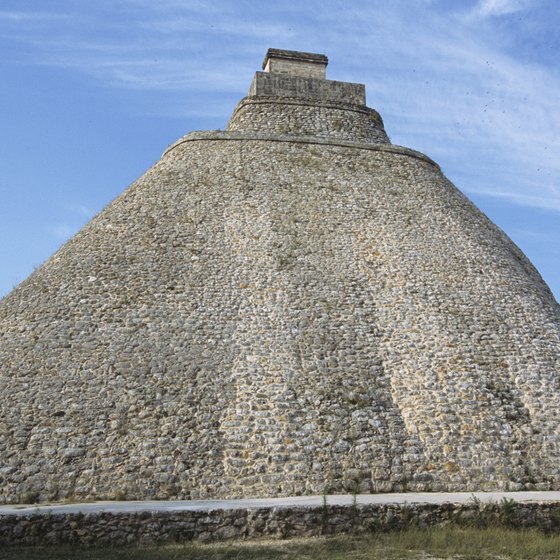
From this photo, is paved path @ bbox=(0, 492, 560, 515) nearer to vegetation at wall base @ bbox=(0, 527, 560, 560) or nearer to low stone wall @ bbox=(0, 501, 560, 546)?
low stone wall @ bbox=(0, 501, 560, 546)

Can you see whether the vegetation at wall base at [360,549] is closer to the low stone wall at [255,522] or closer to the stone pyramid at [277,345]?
the low stone wall at [255,522]

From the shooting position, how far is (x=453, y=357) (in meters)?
12.8

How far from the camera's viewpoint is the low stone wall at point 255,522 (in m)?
7.65

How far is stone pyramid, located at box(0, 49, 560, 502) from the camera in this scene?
34.8 feet

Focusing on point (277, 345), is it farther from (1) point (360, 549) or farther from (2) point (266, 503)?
(1) point (360, 549)

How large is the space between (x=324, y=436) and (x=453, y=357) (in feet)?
11.5

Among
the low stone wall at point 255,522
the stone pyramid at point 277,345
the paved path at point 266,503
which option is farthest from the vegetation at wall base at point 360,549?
the stone pyramid at point 277,345

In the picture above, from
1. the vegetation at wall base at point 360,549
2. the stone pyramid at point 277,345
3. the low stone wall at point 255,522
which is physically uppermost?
the stone pyramid at point 277,345

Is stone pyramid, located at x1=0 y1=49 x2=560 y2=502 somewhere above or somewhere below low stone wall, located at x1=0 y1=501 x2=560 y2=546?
above

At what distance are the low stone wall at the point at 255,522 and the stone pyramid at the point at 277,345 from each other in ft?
6.91

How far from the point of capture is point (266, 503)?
889 cm

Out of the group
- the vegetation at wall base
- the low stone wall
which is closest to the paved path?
the low stone wall

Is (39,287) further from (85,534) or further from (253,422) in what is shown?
(85,534)

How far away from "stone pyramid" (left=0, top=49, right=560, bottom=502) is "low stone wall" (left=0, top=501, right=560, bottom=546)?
6.91ft
